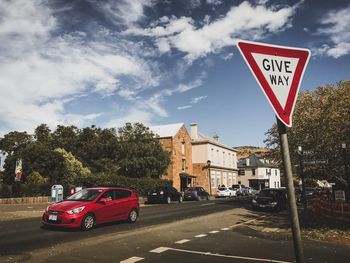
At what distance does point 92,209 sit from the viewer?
12.4 meters

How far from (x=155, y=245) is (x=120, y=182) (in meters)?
23.6

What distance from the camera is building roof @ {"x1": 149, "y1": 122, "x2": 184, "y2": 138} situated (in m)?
48.5

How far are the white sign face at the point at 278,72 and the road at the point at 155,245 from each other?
5663 mm

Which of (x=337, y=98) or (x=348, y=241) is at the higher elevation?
(x=337, y=98)

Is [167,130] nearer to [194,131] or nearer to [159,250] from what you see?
[194,131]

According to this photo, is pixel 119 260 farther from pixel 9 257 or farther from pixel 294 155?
pixel 294 155

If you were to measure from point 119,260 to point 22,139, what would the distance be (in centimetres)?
5807

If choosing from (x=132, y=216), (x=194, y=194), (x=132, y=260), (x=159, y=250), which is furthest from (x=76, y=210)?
(x=194, y=194)

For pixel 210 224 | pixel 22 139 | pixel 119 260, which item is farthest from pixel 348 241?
pixel 22 139

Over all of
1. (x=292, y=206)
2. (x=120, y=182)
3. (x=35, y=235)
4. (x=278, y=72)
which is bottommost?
(x=35, y=235)

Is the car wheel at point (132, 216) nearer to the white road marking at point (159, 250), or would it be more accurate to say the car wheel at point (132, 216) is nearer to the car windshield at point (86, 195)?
the car windshield at point (86, 195)

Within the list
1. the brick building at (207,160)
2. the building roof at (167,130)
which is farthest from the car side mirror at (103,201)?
the brick building at (207,160)

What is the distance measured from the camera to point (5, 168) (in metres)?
37.3

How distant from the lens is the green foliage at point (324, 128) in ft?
68.4
